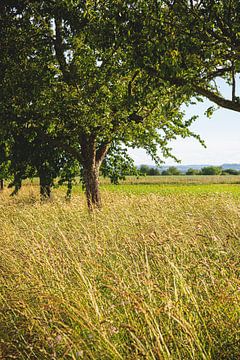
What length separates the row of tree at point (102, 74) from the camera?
8.59m

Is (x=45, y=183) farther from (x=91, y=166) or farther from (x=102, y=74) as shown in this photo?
(x=102, y=74)

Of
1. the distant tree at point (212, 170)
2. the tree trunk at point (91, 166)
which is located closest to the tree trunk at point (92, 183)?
the tree trunk at point (91, 166)

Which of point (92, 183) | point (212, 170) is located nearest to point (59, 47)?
point (92, 183)

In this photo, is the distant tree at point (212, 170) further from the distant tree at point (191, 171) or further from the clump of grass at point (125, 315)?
the clump of grass at point (125, 315)

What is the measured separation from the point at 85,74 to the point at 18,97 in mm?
2252

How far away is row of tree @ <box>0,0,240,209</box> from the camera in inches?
338

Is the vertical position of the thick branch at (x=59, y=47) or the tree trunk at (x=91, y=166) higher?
the thick branch at (x=59, y=47)

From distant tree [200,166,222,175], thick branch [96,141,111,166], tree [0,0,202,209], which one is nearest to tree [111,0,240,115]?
tree [0,0,202,209]

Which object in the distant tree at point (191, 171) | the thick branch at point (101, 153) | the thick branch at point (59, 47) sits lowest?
the distant tree at point (191, 171)

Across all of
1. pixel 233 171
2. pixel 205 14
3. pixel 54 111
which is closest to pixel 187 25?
pixel 205 14

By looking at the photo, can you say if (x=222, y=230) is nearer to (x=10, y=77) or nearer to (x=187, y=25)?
(x=187, y=25)

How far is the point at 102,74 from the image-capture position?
40.8 feet

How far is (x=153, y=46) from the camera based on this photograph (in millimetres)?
8562

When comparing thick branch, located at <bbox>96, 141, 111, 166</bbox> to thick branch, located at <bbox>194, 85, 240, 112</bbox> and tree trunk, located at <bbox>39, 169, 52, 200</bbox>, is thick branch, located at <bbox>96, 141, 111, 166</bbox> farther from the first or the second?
thick branch, located at <bbox>194, 85, 240, 112</bbox>
